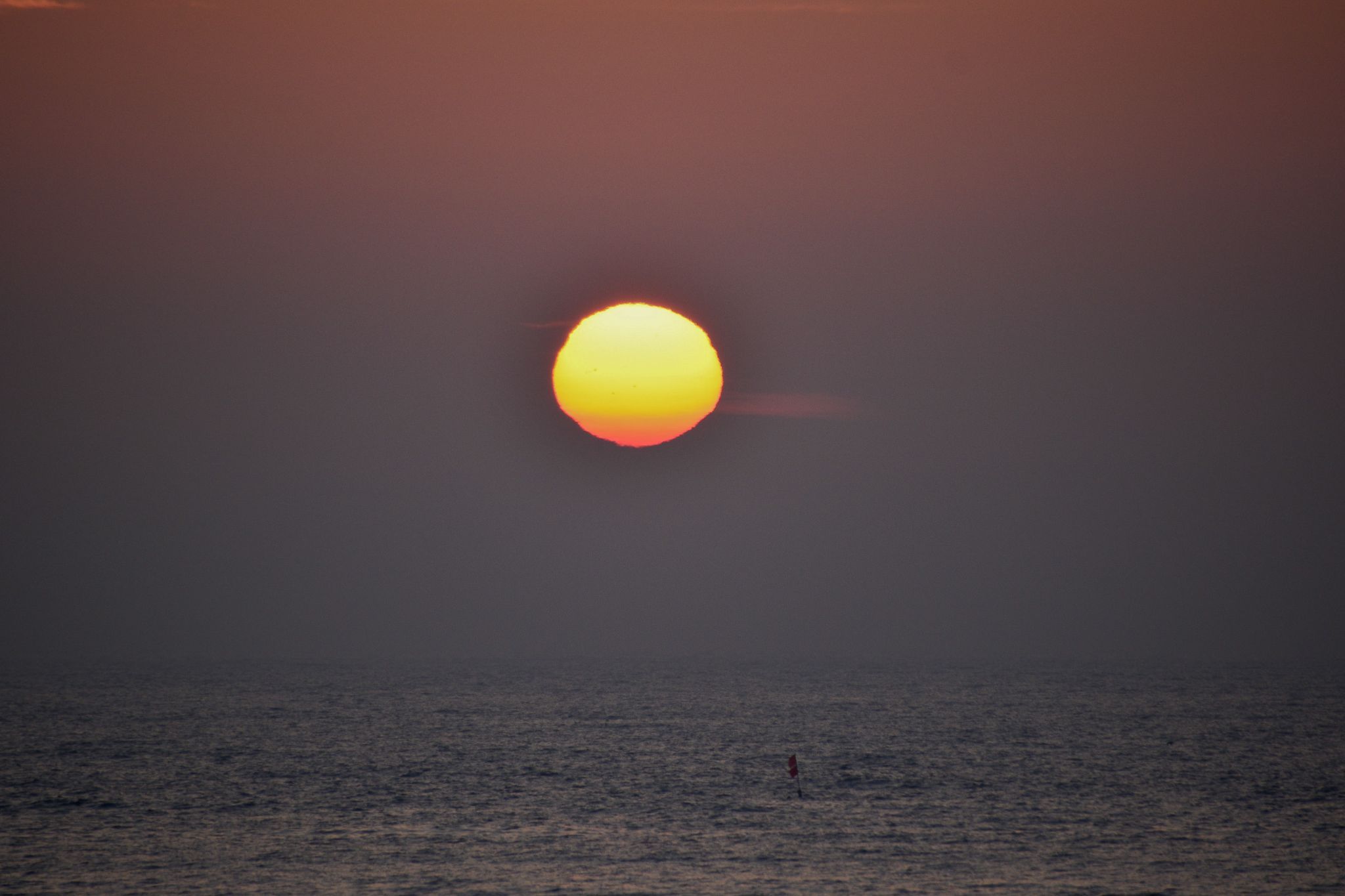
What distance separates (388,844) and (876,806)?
3179cm

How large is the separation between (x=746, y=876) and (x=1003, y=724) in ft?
314

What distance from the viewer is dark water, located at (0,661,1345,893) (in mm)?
Result: 57906

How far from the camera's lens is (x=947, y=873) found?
58.7 m

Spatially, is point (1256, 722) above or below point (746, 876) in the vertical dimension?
above

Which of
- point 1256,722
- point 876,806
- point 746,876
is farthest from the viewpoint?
point 1256,722

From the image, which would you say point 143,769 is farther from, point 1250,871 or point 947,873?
point 1250,871

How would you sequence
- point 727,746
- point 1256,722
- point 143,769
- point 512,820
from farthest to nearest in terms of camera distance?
1. point 1256,722
2. point 727,746
3. point 143,769
4. point 512,820

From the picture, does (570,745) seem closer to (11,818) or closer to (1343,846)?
(11,818)

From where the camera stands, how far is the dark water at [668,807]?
57906 millimetres

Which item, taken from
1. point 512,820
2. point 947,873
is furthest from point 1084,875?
point 512,820

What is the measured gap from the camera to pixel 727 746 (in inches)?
4486

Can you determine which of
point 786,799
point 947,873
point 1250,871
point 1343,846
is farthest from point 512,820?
point 1343,846

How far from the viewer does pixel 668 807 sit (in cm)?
7650

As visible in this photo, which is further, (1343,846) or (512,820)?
(512,820)
